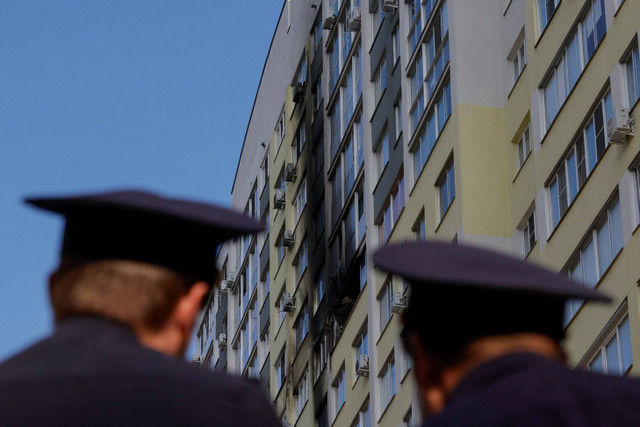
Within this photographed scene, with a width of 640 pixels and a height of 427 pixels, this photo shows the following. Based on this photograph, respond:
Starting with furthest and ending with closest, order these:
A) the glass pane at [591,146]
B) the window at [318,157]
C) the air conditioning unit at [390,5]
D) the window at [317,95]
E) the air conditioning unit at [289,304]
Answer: the window at [317,95] < the air conditioning unit at [289,304] < the window at [318,157] < the air conditioning unit at [390,5] < the glass pane at [591,146]

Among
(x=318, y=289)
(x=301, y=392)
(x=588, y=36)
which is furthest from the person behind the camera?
(x=301, y=392)

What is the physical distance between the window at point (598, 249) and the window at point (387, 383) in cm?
1172

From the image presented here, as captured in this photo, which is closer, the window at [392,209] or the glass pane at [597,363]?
the glass pane at [597,363]

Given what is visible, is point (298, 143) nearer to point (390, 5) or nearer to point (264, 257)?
point (264, 257)

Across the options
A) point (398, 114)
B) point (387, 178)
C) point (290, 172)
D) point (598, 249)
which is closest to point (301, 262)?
point (290, 172)

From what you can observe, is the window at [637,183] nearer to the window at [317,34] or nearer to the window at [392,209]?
the window at [392,209]

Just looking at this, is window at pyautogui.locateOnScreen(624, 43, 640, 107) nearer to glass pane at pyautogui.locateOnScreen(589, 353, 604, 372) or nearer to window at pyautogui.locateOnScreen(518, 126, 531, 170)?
glass pane at pyautogui.locateOnScreen(589, 353, 604, 372)

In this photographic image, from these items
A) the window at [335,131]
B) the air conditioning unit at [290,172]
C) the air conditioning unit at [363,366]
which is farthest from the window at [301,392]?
the air conditioning unit at [290,172]

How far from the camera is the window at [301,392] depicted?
5312cm

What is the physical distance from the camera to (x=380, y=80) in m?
47.9

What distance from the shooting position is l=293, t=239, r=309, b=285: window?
182ft

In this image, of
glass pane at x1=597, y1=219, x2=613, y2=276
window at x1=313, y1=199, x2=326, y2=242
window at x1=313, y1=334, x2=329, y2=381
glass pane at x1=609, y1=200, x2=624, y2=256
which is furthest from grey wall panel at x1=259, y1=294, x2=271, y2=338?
glass pane at x1=609, y1=200, x2=624, y2=256

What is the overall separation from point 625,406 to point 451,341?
510 mm

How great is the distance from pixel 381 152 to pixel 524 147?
11.4 metres
